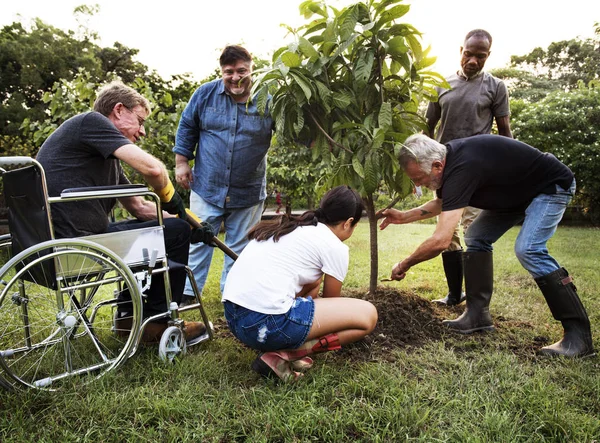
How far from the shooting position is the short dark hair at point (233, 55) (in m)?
3.11

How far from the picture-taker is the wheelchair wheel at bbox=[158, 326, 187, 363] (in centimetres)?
232

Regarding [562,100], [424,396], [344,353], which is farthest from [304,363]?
[562,100]

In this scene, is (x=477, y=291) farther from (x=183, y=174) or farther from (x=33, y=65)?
(x=33, y=65)

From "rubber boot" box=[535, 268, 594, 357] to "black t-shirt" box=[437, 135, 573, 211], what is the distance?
46 cm

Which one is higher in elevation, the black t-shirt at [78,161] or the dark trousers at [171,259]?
the black t-shirt at [78,161]

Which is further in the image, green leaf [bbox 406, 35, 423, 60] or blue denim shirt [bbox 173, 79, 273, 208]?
blue denim shirt [bbox 173, 79, 273, 208]

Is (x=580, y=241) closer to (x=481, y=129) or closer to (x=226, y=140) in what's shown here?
(x=481, y=129)

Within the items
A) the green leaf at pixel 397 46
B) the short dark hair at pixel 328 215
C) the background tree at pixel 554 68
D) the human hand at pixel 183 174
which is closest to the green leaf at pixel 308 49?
the green leaf at pixel 397 46

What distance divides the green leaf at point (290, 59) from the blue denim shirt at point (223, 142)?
2.07 feet

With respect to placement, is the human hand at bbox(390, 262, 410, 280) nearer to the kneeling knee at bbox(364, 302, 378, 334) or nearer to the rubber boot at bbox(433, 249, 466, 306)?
the kneeling knee at bbox(364, 302, 378, 334)

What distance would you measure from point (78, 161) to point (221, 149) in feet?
3.77

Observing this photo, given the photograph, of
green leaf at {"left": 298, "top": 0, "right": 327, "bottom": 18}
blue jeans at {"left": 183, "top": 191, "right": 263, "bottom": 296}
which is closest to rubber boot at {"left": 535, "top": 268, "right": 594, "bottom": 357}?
green leaf at {"left": 298, "top": 0, "right": 327, "bottom": 18}

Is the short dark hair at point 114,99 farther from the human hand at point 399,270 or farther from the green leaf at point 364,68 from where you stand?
the human hand at point 399,270

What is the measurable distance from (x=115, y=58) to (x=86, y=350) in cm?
1570
